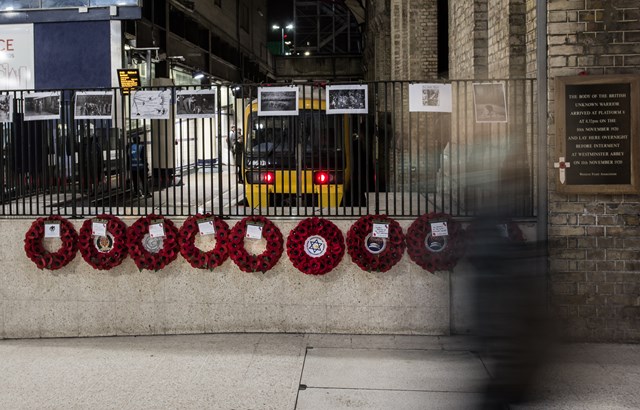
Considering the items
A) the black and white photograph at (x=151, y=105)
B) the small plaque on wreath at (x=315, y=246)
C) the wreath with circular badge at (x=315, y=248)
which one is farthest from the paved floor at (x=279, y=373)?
the black and white photograph at (x=151, y=105)

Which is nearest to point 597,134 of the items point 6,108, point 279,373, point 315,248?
point 315,248

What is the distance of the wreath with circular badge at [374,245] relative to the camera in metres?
7.29

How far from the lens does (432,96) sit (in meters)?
7.43

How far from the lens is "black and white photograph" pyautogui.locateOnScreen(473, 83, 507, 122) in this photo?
7340mm

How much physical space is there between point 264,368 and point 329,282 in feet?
4.59

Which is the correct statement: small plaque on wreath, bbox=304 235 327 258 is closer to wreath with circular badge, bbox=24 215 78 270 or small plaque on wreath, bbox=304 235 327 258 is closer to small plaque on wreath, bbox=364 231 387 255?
small plaque on wreath, bbox=364 231 387 255

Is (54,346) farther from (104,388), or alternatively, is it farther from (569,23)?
(569,23)

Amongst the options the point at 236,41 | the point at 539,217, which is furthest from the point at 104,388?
the point at 236,41

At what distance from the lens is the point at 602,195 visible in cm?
705

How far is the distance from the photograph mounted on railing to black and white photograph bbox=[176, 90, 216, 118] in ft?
12.3

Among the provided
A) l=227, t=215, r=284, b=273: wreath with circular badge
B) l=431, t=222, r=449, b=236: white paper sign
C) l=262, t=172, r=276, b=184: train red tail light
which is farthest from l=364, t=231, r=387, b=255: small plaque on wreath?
l=262, t=172, r=276, b=184: train red tail light

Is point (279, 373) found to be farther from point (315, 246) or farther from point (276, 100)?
point (276, 100)

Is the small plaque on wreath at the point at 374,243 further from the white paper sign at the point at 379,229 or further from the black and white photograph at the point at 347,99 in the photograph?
the black and white photograph at the point at 347,99

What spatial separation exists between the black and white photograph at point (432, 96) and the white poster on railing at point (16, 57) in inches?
534
